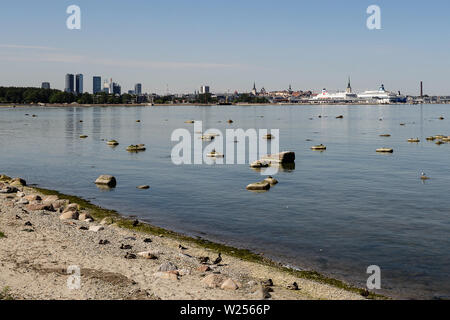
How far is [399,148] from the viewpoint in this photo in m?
83.9

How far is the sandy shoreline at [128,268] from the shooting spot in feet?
60.7

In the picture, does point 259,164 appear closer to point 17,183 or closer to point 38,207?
point 17,183

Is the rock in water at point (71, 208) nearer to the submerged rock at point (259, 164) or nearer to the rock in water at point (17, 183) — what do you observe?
the rock in water at point (17, 183)

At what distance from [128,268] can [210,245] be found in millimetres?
7844

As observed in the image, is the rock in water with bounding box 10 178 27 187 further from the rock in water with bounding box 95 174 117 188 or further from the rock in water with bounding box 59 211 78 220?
the rock in water with bounding box 59 211 78 220

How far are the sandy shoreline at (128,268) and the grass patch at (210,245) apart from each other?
6cm

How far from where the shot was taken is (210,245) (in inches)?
1124

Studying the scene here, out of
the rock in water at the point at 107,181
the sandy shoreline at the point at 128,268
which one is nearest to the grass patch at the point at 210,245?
the sandy shoreline at the point at 128,268

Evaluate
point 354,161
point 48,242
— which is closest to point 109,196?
point 48,242

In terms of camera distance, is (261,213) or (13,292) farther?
(261,213)

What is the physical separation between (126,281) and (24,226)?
36.4ft

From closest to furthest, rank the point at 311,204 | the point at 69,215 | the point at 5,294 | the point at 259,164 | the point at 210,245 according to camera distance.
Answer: the point at 5,294
the point at 210,245
the point at 69,215
the point at 311,204
the point at 259,164

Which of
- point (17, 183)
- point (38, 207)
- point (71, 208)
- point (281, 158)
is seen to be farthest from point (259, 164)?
point (38, 207)
